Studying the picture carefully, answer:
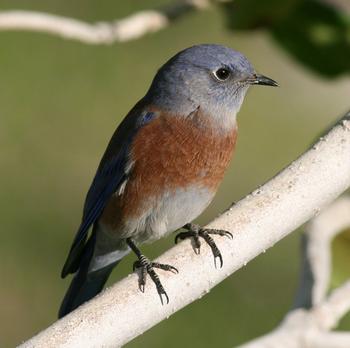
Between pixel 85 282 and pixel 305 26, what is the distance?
179cm

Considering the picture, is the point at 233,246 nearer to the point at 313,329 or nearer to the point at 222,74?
the point at 313,329

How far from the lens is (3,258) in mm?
7656

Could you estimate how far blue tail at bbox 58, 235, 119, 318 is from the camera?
484 centimetres

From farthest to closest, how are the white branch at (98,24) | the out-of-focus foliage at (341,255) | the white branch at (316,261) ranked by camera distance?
1. the out-of-focus foliage at (341,255)
2. the white branch at (98,24)
3. the white branch at (316,261)

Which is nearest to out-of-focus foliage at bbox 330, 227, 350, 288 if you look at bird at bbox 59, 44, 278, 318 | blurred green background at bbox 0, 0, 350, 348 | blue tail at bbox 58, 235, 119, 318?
bird at bbox 59, 44, 278, 318

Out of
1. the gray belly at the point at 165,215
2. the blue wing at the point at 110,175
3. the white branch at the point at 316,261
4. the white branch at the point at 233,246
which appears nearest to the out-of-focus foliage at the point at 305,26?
the blue wing at the point at 110,175

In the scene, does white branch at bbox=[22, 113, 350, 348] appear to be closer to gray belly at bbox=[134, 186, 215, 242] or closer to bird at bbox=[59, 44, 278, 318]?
bird at bbox=[59, 44, 278, 318]

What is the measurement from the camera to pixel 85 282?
4.94 metres

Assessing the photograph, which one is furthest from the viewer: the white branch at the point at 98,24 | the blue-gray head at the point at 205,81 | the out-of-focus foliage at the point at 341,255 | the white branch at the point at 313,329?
the out-of-focus foliage at the point at 341,255

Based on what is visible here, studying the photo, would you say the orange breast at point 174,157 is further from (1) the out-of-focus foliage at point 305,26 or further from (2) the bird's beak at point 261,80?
(1) the out-of-focus foliage at point 305,26

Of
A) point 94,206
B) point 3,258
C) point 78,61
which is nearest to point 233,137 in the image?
point 94,206

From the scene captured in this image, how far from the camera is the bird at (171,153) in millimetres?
4461

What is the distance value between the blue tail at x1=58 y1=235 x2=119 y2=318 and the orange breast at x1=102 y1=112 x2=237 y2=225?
47 centimetres

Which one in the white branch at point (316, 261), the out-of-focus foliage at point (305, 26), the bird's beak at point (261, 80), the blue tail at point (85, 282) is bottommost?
the white branch at point (316, 261)
